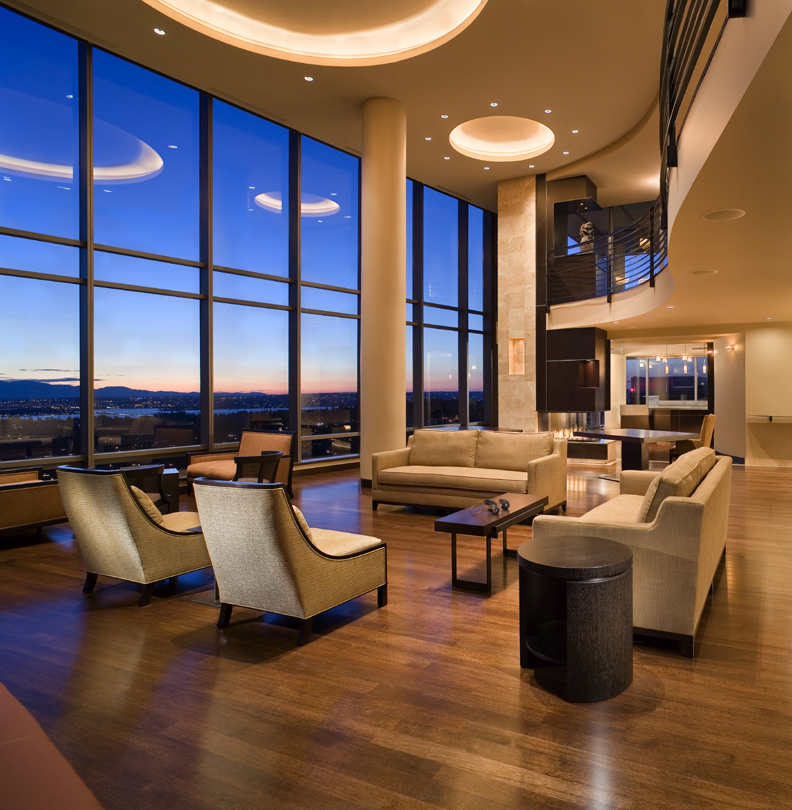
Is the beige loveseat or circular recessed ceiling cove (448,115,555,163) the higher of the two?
circular recessed ceiling cove (448,115,555,163)

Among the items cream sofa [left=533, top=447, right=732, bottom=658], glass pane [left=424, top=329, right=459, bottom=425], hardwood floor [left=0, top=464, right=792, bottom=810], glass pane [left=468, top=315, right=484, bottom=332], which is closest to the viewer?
hardwood floor [left=0, top=464, right=792, bottom=810]

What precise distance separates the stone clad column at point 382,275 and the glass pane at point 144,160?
8.14 feet

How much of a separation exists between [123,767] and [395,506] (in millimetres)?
5375

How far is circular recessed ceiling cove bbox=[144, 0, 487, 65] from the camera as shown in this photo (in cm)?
698

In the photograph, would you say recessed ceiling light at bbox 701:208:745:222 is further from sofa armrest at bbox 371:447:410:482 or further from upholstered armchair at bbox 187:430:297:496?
upholstered armchair at bbox 187:430:297:496

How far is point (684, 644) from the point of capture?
3.18 meters

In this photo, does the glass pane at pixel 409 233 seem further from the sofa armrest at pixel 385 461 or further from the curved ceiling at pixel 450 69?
the sofa armrest at pixel 385 461

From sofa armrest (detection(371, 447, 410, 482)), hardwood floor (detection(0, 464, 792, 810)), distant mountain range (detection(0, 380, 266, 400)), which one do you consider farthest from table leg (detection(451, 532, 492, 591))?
distant mountain range (detection(0, 380, 266, 400))

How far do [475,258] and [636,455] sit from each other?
259 inches

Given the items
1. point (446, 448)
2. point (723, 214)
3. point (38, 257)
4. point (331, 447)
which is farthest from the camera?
point (331, 447)

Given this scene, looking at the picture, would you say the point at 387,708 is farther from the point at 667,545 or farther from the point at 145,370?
the point at 145,370

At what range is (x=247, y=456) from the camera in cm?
727

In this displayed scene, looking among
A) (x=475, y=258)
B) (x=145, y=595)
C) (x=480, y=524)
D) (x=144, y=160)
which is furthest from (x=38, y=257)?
(x=475, y=258)

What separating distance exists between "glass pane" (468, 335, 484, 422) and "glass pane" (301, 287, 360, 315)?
376 cm
